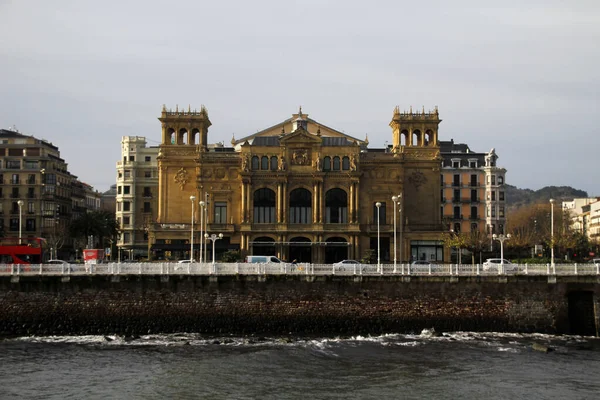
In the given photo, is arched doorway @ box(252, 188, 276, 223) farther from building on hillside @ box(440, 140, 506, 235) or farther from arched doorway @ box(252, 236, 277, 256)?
building on hillside @ box(440, 140, 506, 235)

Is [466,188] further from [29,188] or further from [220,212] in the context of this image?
[29,188]

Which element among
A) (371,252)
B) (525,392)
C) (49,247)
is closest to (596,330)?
(525,392)

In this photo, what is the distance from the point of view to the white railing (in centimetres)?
5934

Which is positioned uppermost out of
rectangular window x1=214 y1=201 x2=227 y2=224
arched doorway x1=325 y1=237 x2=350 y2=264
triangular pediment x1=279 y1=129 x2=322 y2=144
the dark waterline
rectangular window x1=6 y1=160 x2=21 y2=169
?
triangular pediment x1=279 y1=129 x2=322 y2=144

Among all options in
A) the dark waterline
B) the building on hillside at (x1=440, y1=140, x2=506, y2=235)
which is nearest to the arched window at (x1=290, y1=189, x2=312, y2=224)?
the building on hillside at (x1=440, y1=140, x2=506, y2=235)

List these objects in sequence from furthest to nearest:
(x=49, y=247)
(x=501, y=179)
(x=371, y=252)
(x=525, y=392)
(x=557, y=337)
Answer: (x=501, y=179)
(x=49, y=247)
(x=371, y=252)
(x=557, y=337)
(x=525, y=392)

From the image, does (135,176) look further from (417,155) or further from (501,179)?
(501,179)

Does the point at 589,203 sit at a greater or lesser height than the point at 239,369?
greater

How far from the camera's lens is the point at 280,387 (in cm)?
4203

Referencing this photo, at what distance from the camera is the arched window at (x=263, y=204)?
102438 mm

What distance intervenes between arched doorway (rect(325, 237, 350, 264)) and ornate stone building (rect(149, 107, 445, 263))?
130 mm

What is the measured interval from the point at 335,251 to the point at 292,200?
8673mm

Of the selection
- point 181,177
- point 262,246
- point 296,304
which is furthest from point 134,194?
point 296,304

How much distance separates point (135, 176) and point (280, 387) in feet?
315
